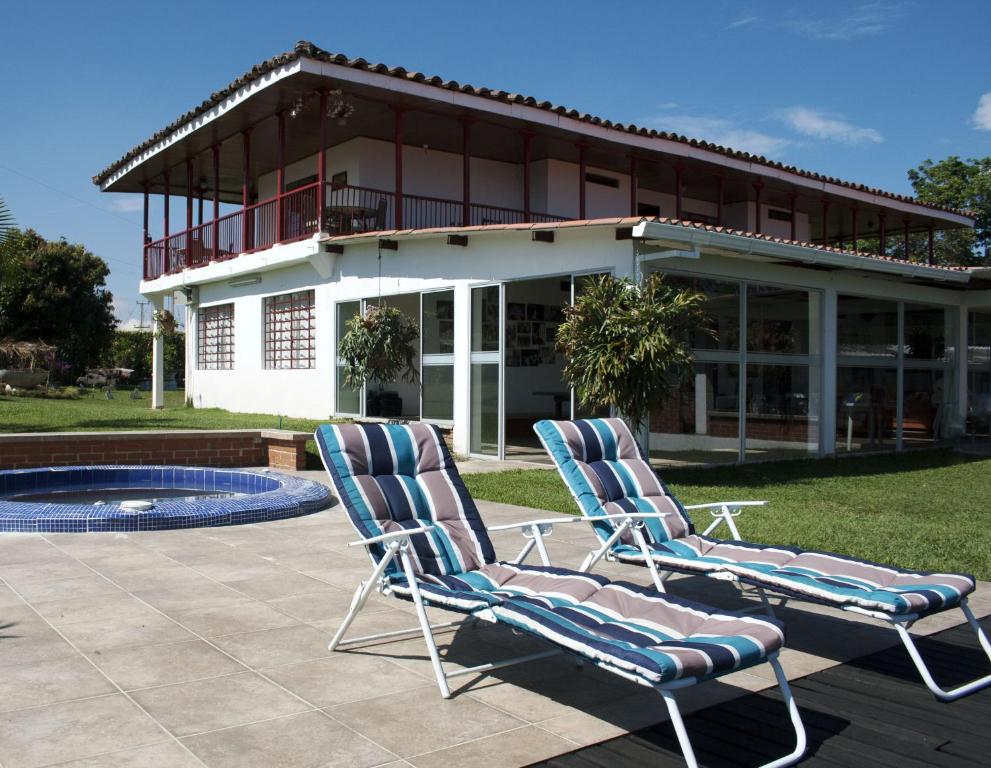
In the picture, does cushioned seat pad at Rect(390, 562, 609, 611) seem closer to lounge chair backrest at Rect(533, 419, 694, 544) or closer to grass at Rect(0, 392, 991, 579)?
lounge chair backrest at Rect(533, 419, 694, 544)

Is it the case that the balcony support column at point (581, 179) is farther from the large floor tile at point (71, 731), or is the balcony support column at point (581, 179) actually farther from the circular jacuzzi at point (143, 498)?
the large floor tile at point (71, 731)

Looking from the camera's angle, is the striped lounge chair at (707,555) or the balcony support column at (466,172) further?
the balcony support column at (466,172)

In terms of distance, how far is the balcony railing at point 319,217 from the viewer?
16.3 meters

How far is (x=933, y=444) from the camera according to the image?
16031 millimetres

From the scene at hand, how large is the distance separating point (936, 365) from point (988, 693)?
1337 cm

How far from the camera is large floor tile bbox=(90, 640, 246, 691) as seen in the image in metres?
3.69

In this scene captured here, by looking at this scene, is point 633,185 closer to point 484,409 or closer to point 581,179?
point 581,179

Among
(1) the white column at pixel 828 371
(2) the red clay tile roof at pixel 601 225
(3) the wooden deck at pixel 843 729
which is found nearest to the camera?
(3) the wooden deck at pixel 843 729

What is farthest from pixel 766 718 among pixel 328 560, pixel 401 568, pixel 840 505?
pixel 840 505

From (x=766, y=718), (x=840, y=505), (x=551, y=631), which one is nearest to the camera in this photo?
(x=551, y=631)

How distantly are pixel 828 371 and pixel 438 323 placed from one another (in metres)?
5.72

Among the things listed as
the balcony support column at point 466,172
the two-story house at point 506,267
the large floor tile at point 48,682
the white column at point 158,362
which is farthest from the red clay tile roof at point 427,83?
the large floor tile at point 48,682

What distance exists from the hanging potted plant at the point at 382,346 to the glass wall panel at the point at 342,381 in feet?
3.28

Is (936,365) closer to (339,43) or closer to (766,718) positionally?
(339,43)
